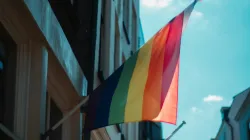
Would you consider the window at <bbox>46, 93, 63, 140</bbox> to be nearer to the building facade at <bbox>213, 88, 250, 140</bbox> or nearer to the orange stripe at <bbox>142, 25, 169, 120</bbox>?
the orange stripe at <bbox>142, 25, 169, 120</bbox>

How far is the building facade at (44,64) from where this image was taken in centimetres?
716

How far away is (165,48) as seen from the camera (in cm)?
760

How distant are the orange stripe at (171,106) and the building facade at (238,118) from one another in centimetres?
2101

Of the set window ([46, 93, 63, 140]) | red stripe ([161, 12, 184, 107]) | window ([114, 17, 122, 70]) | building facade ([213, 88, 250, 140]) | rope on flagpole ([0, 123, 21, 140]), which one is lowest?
building facade ([213, 88, 250, 140])

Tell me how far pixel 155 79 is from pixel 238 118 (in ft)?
75.1

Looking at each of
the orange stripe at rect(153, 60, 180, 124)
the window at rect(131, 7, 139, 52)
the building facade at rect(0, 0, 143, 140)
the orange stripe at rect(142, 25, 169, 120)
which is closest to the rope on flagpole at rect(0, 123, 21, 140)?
the building facade at rect(0, 0, 143, 140)

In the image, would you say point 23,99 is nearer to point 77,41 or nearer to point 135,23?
point 77,41

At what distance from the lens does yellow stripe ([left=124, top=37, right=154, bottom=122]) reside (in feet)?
23.4

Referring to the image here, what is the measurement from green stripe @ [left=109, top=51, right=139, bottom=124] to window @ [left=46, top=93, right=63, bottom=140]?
1459 mm

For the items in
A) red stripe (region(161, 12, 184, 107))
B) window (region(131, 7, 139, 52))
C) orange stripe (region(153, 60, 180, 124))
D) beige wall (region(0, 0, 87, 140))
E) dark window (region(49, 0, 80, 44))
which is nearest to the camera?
beige wall (region(0, 0, 87, 140))

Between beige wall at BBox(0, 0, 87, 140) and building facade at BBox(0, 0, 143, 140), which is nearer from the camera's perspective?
beige wall at BBox(0, 0, 87, 140)

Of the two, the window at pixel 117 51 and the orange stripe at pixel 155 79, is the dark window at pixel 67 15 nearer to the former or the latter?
the orange stripe at pixel 155 79

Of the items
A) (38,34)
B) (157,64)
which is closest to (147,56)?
(157,64)

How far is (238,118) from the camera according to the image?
29.7 m
